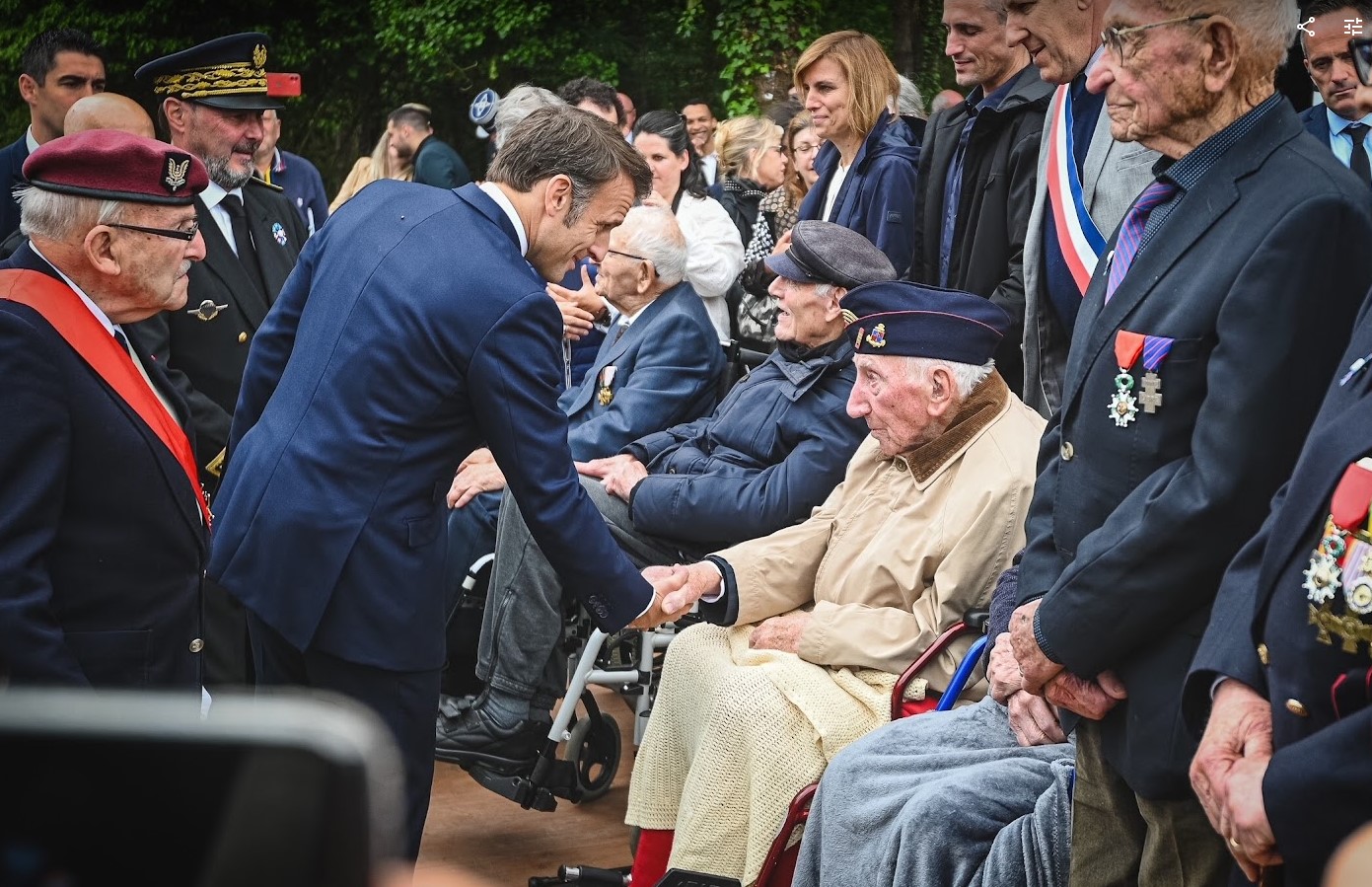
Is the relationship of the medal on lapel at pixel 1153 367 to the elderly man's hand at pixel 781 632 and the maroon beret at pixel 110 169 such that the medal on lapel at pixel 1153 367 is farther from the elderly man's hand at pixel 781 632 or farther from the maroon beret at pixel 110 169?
the maroon beret at pixel 110 169

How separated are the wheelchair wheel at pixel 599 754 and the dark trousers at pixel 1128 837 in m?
2.37

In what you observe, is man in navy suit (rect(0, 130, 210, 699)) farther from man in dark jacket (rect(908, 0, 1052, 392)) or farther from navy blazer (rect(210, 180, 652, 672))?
man in dark jacket (rect(908, 0, 1052, 392))

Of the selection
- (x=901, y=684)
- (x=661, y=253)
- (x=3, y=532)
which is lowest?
(x=901, y=684)

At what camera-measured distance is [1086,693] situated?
8.05ft

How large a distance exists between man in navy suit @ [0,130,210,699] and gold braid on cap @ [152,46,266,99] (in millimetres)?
1764

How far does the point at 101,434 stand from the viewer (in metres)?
2.66

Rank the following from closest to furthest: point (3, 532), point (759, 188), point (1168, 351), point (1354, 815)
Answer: point (1354, 815), point (1168, 351), point (3, 532), point (759, 188)

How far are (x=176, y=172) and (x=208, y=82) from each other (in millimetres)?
1839

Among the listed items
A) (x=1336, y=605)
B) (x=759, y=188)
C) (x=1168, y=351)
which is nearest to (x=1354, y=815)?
(x=1336, y=605)

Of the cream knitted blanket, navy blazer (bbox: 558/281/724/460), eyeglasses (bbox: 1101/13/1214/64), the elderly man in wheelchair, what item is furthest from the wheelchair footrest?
eyeglasses (bbox: 1101/13/1214/64)

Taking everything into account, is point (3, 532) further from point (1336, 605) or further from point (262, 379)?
point (1336, 605)

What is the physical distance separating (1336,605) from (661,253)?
3564 mm

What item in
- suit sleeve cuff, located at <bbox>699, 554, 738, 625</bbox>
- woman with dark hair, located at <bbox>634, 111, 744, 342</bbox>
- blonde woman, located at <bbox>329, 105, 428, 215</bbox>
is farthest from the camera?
blonde woman, located at <bbox>329, 105, 428, 215</bbox>

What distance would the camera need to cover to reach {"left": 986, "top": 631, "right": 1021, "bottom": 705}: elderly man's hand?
289cm
